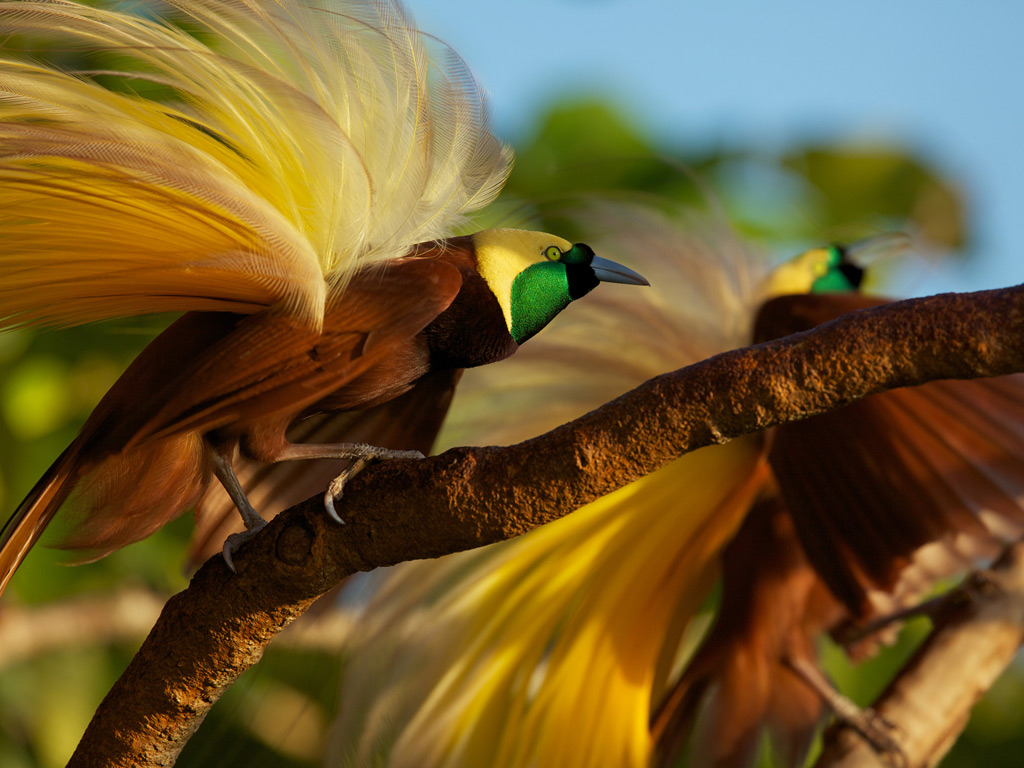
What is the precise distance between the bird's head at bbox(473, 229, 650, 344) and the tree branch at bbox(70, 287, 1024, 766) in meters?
0.25

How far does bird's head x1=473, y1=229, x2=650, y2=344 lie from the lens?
121cm

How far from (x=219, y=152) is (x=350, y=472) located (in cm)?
38

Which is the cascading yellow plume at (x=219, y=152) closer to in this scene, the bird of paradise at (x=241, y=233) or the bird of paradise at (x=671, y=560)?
the bird of paradise at (x=241, y=233)

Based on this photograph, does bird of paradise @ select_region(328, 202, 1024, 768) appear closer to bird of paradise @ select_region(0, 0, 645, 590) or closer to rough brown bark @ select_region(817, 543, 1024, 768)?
rough brown bark @ select_region(817, 543, 1024, 768)

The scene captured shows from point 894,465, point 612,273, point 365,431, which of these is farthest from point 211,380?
point 894,465

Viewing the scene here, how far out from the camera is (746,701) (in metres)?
1.90

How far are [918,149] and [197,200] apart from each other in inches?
110

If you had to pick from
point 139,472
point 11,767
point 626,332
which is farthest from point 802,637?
point 11,767

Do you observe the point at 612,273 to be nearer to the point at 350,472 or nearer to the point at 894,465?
the point at 350,472

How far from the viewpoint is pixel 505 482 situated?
39.4 inches

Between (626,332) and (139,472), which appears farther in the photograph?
(626,332)

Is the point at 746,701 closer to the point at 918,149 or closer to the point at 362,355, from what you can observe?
the point at 362,355

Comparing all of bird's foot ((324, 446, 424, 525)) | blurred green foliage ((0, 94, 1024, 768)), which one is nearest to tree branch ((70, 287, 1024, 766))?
bird's foot ((324, 446, 424, 525))

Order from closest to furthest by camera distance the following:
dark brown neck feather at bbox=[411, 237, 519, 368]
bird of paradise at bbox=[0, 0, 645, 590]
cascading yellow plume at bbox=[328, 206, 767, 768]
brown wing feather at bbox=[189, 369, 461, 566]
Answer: bird of paradise at bbox=[0, 0, 645, 590] < dark brown neck feather at bbox=[411, 237, 519, 368] < brown wing feather at bbox=[189, 369, 461, 566] < cascading yellow plume at bbox=[328, 206, 767, 768]
